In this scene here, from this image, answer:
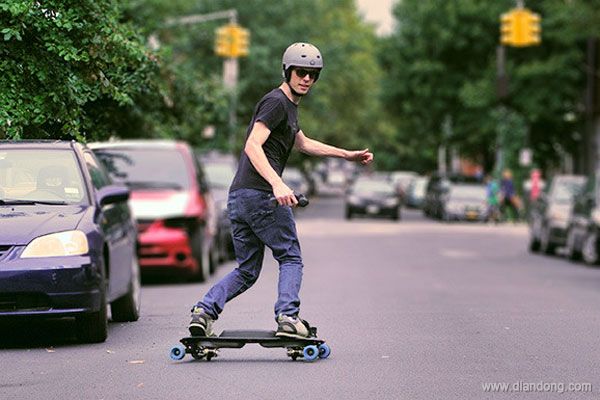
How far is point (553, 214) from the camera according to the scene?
26.1 m

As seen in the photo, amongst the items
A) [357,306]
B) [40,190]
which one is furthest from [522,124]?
[40,190]

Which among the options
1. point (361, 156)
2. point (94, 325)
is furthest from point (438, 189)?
point (361, 156)

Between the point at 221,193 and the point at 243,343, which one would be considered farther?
the point at 221,193

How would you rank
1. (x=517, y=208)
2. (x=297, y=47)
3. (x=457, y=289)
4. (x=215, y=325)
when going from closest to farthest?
(x=297, y=47) → (x=215, y=325) → (x=457, y=289) → (x=517, y=208)

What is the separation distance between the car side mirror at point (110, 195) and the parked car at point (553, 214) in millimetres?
15000

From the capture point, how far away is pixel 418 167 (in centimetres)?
9219

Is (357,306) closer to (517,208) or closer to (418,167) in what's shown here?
(517,208)

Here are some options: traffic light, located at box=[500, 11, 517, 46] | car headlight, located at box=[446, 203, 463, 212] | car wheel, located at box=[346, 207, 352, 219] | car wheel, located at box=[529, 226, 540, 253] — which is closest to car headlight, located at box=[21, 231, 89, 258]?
car wheel, located at box=[529, 226, 540, 253]

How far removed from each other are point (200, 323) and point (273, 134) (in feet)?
4.23

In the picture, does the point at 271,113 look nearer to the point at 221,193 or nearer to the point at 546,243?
the point at 221,193

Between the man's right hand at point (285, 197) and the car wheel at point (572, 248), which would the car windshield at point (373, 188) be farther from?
the man's right hand at point (285, 197)

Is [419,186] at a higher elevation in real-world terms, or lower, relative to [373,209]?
lower

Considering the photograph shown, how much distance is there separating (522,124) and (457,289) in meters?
34.6

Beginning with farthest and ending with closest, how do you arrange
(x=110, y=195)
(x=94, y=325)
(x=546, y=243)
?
(x=546, y=243)
(x=110, y=195)
(x=94, y=325)
